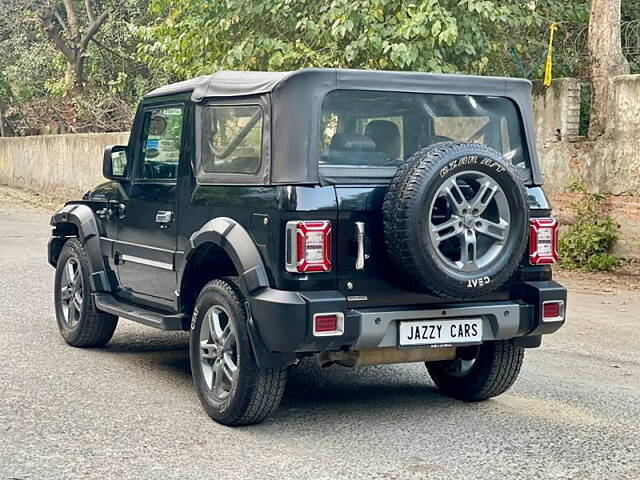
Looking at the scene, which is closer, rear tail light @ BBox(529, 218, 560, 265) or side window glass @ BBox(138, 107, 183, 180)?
rear tail light @ BBox(529, 218, 560, 265)

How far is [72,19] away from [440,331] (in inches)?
984

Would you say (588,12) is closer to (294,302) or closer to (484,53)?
(484,53)

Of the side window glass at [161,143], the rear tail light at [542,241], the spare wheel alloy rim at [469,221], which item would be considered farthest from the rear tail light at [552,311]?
the side window glass at [161,143]

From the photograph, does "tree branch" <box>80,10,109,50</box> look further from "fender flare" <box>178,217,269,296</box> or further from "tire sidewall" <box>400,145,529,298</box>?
"tire sidewall" <box>400,145,529,298</box>

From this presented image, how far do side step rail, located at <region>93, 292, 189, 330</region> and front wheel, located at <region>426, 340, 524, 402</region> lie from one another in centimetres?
169

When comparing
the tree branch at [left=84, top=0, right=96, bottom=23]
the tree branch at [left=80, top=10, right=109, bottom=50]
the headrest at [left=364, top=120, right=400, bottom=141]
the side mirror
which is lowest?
the side mirror

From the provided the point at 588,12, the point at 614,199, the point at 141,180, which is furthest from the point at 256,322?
the point at 588,12

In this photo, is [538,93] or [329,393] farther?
[538,93]

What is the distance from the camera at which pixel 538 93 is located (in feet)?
45.4

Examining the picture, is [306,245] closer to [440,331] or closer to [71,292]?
[440,331]

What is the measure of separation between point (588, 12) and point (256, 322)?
1054 cm

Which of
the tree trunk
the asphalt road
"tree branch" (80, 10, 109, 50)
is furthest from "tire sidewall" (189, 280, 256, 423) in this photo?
"tree branch" (80, 10, 109, 50)

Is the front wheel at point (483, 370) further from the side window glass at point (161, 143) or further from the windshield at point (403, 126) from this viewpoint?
the side window glass at point (161, 143)

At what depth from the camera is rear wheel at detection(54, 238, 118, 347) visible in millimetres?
8156
